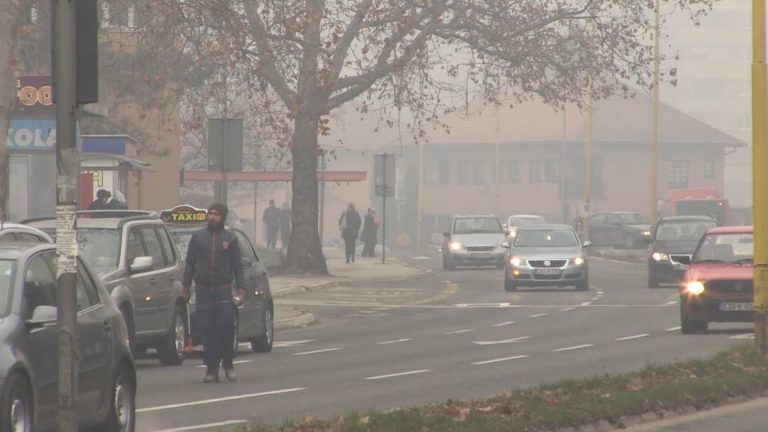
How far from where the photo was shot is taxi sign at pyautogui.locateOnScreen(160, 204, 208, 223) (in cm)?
2369

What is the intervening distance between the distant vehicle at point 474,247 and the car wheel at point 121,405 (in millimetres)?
40716

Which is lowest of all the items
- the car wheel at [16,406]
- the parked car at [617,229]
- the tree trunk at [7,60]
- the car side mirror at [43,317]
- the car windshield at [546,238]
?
the parked car at [617,229]

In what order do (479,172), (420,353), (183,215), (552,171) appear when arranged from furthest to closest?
1. (479,172)
2. (552,171)
3. (183,215)
4. (420,353)

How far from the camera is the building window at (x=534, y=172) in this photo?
393ft

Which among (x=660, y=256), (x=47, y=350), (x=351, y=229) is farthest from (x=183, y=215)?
(x=351, y=229)

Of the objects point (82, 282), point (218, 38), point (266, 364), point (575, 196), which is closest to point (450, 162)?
point (575, 196)

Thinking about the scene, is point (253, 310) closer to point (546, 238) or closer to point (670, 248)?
point (670, 248)

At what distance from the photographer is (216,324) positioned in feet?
57.0

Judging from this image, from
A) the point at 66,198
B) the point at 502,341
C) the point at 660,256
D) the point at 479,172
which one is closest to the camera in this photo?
the point at 66,198

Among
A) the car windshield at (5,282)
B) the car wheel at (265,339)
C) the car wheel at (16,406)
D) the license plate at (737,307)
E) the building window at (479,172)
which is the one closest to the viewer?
the car wheel at (16,406)

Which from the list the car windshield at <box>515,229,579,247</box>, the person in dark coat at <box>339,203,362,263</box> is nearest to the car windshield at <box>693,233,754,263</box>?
the car windshield at <box>515,229,579,247</box>

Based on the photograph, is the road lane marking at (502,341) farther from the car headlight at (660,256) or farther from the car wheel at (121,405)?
the car headlight at (660,256)

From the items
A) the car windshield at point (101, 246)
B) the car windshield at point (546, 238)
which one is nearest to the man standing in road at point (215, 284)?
the car windshield at point (101, 246)

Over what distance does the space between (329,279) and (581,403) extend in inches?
1150
